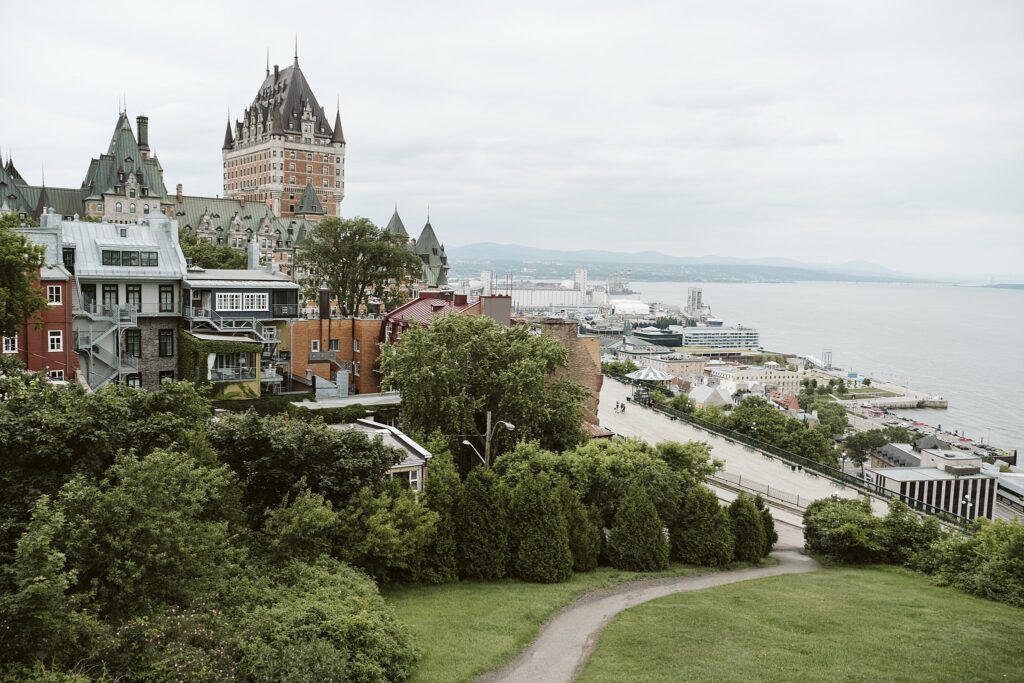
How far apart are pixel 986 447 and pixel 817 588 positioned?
101758mm

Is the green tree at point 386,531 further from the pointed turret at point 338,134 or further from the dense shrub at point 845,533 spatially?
the pointed turret at point 338,134

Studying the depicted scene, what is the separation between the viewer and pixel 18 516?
1639 cm

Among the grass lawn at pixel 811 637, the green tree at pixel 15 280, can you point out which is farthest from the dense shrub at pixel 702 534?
the green tree at pixel 15 280

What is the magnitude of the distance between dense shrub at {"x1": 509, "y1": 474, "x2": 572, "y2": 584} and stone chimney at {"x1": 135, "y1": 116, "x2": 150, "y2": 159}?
116 metres

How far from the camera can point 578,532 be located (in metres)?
25.9

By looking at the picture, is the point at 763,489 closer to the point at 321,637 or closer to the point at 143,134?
the point at 321,637

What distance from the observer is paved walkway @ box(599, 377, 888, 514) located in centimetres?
4384

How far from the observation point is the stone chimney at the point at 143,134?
12306cm

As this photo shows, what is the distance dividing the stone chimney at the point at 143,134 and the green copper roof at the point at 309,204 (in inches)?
1011

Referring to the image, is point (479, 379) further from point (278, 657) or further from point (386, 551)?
point (278, 657)

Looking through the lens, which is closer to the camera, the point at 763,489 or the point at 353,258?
the point at 763,489

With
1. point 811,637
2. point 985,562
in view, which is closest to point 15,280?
point 811,637

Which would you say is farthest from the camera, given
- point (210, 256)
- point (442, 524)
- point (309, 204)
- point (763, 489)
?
point (309, 204)

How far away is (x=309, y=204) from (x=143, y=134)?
27.6m
